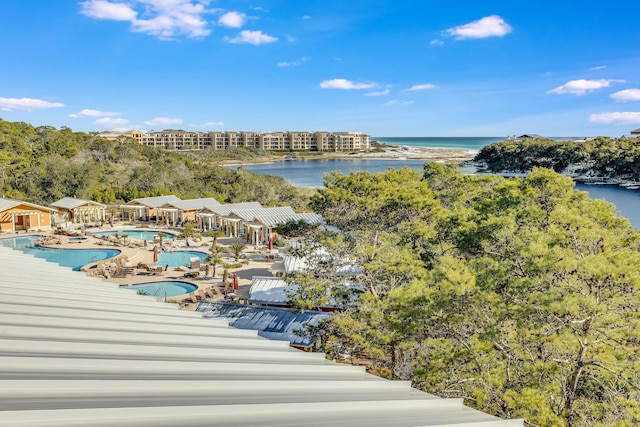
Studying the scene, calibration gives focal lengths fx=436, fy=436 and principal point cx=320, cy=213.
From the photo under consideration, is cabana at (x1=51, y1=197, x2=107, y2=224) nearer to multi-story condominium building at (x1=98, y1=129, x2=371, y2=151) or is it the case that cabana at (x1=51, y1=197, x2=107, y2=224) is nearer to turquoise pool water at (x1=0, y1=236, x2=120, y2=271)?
turquoise pool water at (x1=0, y1=236, x2=120, y2=271)

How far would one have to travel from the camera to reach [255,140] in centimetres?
14212

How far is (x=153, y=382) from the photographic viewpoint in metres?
2.45

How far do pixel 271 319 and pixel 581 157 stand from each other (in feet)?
172

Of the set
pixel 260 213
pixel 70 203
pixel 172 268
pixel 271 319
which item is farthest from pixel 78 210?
pixel 271 319

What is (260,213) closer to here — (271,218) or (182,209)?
(271,218)

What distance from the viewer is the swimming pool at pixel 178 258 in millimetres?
22766

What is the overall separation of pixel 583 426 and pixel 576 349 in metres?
1.03

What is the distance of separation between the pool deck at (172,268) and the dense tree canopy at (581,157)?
3263cm

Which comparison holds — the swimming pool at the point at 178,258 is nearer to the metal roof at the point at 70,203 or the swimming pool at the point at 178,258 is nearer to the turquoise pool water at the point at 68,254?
the turquoise pool water at the point at 68,254

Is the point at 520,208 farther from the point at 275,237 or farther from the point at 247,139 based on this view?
the point at 247,139

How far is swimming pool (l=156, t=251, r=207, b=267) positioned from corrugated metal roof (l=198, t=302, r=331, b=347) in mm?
10470

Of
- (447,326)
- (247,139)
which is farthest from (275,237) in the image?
(247,139)

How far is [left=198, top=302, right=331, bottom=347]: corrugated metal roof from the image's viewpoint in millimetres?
10906

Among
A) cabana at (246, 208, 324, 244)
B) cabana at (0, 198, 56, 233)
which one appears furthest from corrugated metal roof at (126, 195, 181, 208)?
cabana at (246, 208, 324, 244)
